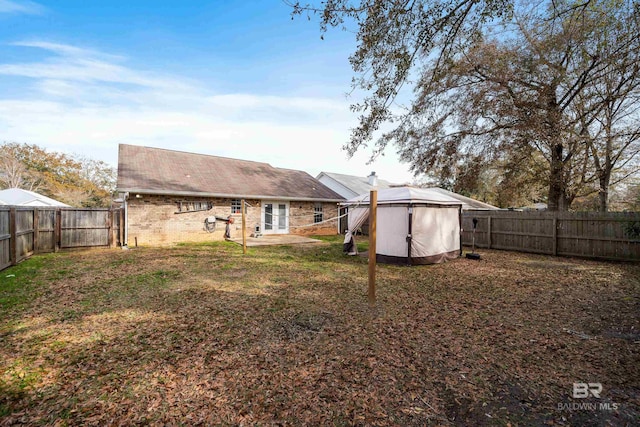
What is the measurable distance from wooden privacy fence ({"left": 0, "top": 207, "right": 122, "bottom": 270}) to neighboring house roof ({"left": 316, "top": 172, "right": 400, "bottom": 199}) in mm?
13720

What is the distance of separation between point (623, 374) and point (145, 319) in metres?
5.66

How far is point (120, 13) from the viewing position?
7484mm

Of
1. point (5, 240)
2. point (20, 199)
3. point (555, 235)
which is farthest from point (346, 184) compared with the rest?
point (20, 199)

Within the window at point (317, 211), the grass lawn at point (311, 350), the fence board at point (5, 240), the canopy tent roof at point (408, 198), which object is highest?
the canopy tent roof at point (408, 198)

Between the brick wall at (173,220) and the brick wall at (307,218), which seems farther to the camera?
the brick wall at (307,218)

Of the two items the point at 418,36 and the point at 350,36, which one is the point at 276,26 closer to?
the point at 350,36

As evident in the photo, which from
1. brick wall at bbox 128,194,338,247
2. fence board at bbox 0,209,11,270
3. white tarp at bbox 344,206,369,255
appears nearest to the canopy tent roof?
white tarp at bbox 344,206,369,255

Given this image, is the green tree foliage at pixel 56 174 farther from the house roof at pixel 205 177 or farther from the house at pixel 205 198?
the house at pixel 205 198

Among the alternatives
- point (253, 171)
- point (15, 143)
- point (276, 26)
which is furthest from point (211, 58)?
point (15, 143)

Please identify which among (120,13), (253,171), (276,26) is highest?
(120,13)

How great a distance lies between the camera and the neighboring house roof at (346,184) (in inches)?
814

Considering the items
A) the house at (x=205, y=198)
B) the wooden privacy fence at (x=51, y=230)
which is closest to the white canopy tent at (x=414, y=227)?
the house at (x=205, y=198)

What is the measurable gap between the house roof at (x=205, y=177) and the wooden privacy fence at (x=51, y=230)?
1480 millimetres

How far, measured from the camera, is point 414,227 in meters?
8.40
